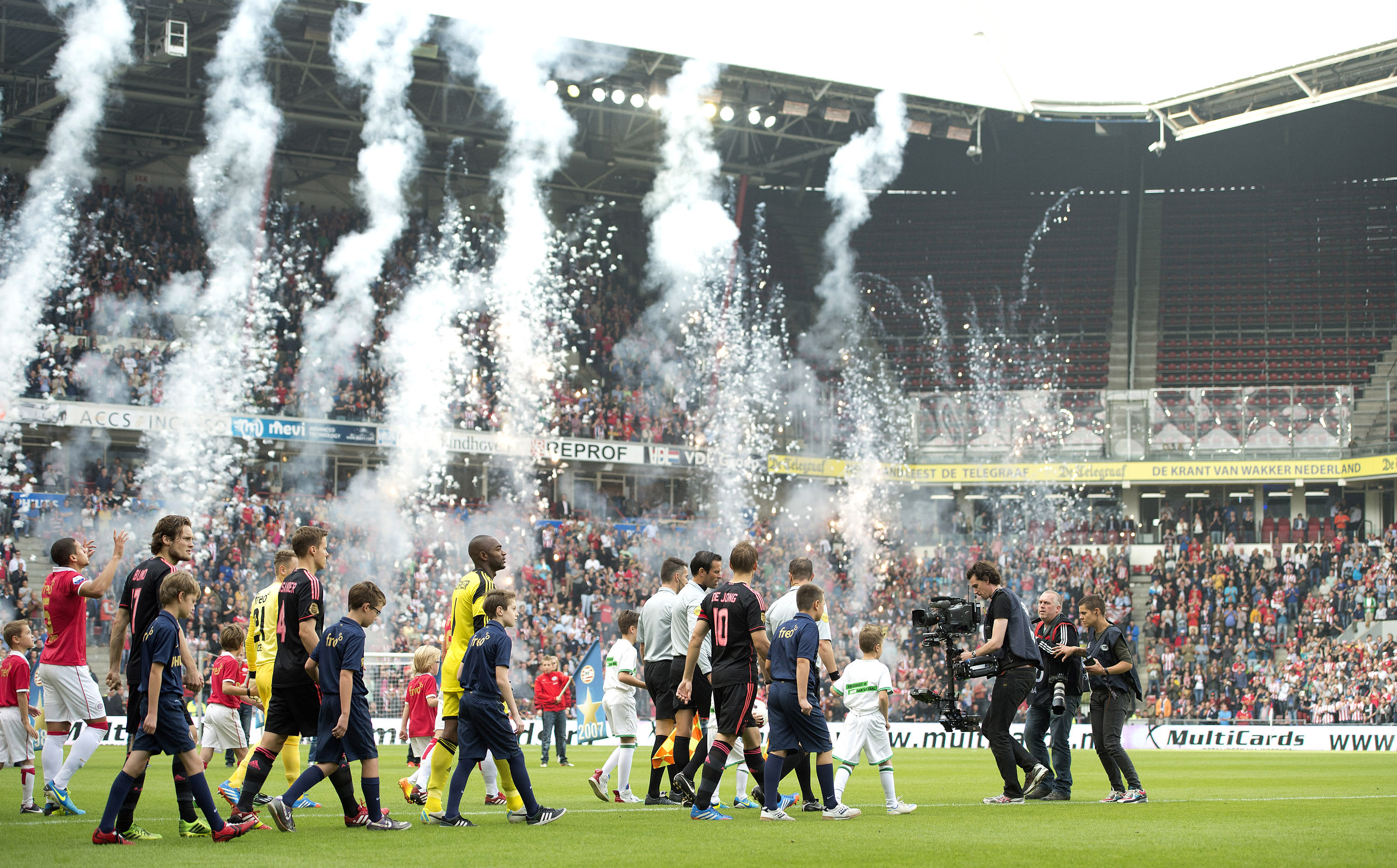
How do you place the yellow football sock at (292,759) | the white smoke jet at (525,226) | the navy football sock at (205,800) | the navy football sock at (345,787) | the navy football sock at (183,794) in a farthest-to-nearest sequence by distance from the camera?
the white smoke jet at (525,226) → the yellow football sock at (292,759) → the navy football sock at (345,787) → the navy football sock at (183,794) → the navy football sock at (205,800)

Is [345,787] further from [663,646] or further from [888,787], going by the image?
[888,787]

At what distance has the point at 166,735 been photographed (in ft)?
28.7

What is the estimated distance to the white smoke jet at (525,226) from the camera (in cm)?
3331

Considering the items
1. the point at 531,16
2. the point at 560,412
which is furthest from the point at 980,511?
the point at 531,16

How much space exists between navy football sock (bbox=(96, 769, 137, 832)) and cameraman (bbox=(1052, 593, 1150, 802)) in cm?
751

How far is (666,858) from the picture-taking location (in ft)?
25.6

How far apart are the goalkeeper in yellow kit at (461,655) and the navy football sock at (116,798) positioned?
7.30ft

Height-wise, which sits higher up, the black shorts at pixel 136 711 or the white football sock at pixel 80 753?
the black shorts at pixel 136 711

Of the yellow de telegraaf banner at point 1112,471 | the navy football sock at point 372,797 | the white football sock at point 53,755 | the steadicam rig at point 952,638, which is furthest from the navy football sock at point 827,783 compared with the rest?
the yellow de telegraaf banner at point 1112,471

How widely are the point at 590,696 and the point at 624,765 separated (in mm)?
12109

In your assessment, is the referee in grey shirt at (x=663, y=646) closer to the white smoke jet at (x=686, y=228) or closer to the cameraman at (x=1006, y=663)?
the cameraman at (x=1006, y=663)

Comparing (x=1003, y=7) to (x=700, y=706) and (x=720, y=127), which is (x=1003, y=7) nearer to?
(x=720, y=127)

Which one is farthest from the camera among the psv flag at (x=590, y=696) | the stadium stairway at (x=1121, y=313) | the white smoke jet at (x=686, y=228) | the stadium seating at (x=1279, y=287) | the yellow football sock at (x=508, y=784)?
the stadium stairway at (x=1121, y=313)

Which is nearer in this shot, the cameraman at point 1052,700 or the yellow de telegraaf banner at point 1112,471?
the cameraman at point 1052,700
